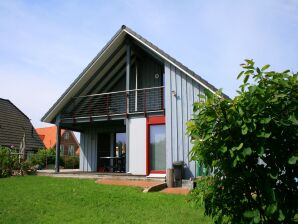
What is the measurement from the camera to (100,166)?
61.0 ft

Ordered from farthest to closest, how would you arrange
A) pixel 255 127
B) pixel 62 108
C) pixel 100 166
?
pixel 100 166
pixel 62 108
pixel 255 127

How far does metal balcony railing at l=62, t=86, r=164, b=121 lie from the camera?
15.9m

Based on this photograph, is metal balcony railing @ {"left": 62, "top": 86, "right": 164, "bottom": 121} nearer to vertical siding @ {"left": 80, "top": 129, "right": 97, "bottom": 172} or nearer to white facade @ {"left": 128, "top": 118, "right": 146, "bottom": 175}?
white facade @ {"left": 128, "top": 118, "right": 146, "bottom": 175}

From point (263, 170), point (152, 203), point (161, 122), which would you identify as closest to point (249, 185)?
point (263, 170)

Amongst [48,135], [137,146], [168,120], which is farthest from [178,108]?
[48,135]

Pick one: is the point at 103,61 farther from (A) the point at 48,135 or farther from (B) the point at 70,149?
(A) the point at 48,135

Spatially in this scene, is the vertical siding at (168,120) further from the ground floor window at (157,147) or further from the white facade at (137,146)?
the white facade at (137,146)

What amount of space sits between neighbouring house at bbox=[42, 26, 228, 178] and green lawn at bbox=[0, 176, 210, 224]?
3.80 meters

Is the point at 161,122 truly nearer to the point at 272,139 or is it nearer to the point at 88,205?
the point at 88,205

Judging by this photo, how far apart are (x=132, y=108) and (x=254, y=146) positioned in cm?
1335

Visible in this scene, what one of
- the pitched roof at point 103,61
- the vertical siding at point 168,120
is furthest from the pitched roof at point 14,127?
the vertical siding at point 168,120

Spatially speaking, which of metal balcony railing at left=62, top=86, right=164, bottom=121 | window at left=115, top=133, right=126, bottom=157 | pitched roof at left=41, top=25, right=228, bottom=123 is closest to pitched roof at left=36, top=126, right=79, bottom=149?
window at left=115, top=133, right=126, bottom=157

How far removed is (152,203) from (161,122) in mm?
6652

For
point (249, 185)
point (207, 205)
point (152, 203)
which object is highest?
point (249, 185)
